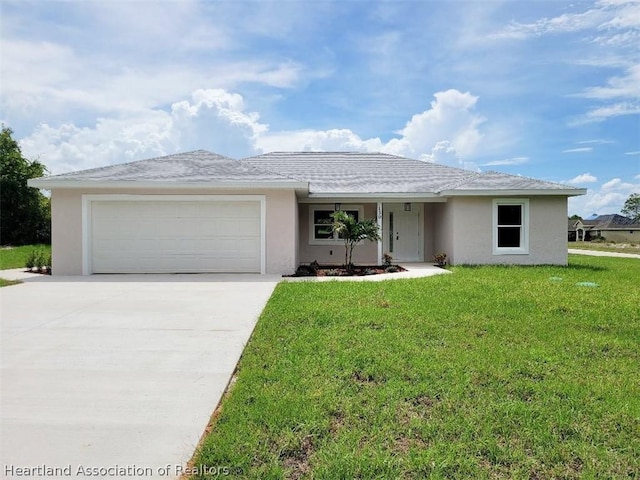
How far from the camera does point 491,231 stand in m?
14.3

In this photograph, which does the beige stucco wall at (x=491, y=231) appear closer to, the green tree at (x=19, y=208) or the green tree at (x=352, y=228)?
the green tree at (x=352, y=228)

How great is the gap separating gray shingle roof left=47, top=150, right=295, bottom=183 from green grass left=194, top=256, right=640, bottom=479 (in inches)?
261

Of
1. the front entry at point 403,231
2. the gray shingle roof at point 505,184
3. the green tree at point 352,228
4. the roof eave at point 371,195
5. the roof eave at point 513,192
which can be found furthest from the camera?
the front entry at point 403,231

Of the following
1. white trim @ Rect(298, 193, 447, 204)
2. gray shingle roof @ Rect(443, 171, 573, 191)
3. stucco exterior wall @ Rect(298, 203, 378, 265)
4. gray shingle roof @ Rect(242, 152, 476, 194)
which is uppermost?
gray shingle roof @ Rect(242, 152, 476, 194)

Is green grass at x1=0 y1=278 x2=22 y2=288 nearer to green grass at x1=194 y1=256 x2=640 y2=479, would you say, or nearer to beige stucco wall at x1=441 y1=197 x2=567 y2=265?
green grass at x1=194 y1=256 x2=640 y2=479

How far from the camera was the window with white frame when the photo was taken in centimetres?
1644

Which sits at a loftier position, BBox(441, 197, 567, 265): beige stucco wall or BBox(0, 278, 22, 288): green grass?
BBox(441, 197, 567, 265): beige stucco wall

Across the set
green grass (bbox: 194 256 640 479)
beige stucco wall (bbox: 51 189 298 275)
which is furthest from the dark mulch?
green grass (bbox: 194 256 640 479)

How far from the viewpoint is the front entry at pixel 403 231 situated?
16938 millimetres

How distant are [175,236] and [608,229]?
62.6 m

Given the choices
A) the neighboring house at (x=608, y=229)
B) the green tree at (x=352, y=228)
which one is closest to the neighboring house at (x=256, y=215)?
the green tree at (x=352, y=228)

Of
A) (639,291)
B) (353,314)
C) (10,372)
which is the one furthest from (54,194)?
(639,291)

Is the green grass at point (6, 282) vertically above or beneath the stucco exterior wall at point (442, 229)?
beneath

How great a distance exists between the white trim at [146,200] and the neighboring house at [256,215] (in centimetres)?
3
